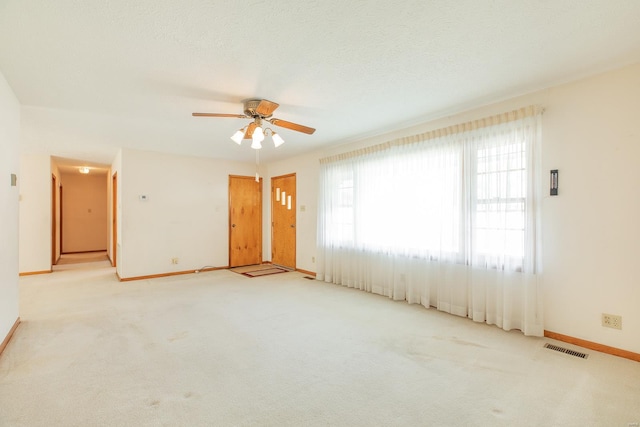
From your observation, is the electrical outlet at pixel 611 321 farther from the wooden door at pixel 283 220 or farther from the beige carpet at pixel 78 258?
the beige carpet at pixel 78 258

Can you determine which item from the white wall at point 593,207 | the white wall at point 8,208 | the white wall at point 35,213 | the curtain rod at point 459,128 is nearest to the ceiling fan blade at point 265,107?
the curtain rod at point 459,128

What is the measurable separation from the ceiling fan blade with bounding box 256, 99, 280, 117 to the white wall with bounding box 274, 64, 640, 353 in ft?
8.57

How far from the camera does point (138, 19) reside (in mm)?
1854

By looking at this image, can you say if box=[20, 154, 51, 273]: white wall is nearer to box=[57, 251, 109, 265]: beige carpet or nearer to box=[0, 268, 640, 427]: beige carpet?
box=[57, 251, 109, 265]: beige carpet

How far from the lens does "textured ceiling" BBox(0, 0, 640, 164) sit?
5.91 ft

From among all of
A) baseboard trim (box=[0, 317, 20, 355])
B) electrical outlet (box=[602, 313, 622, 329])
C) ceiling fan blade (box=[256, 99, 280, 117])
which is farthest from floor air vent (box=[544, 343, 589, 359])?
baseboard trim (box=[0, 317, 20, 355])

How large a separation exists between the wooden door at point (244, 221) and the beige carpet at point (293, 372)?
3.04 metres

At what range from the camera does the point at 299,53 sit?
7.40ft

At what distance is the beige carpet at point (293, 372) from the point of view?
179cm

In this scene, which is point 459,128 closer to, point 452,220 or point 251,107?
point 452,220

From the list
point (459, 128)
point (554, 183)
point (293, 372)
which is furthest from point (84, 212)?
point (554, 183)

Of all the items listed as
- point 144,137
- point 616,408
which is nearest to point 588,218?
point 616,408

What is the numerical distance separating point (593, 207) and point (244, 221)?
6.06 meters

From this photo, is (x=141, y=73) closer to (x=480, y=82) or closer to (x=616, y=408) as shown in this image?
(x=480, y=82)
